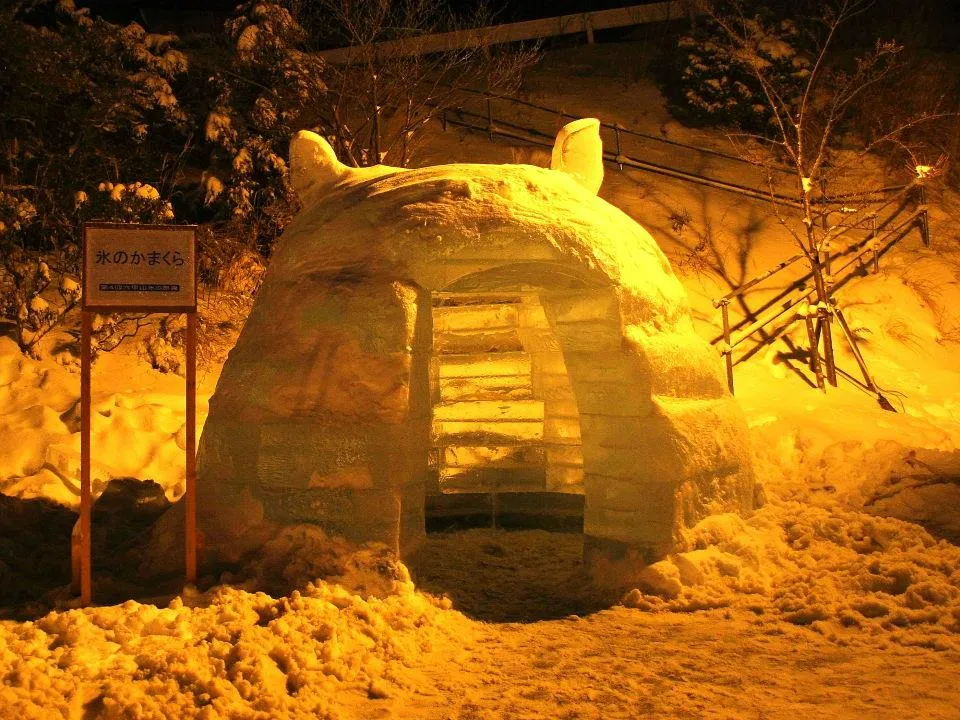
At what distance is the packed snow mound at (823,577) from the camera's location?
3867 millimetres

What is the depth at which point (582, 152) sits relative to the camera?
5238 mm

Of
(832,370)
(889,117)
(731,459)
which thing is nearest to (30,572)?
(731,459)

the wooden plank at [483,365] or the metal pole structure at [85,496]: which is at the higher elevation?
the wooden plank at [483,365]

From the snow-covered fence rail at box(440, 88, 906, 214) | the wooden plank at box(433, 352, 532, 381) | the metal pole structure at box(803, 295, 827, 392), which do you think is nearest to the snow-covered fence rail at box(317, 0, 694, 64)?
the snow-covered fence rail at box(440, 88, 906, 214)

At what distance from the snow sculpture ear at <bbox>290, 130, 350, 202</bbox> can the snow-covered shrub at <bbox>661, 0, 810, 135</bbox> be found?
463 inches

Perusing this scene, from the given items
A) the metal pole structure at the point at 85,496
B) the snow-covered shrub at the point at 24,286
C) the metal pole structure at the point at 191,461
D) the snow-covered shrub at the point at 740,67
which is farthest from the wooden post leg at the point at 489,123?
the metal pole structure at the point at 85,496

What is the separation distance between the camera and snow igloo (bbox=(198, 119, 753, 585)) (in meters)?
4.11

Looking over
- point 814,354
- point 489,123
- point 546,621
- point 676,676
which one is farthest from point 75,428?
point 489,123

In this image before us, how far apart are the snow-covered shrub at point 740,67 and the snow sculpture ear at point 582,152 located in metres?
10.9

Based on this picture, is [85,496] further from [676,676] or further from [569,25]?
[569,25]

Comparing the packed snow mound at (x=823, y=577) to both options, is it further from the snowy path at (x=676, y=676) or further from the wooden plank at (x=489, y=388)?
the wooden plank at (x=489, y=388)

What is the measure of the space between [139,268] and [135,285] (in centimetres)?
8

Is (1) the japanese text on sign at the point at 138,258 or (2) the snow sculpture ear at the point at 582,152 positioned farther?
(2) the snow sculpture ear at the point at 582,152

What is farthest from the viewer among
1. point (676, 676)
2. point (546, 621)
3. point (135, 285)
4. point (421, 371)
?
point (421, 371)
